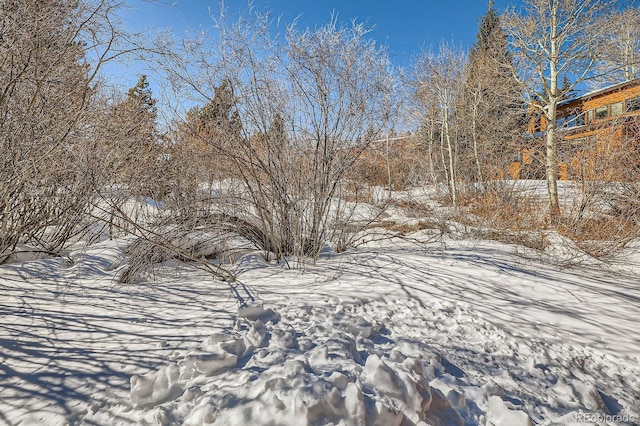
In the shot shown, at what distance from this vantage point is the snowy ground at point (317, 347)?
1.40m

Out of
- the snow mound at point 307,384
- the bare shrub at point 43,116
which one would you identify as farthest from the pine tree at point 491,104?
the bare shrub at point 43,116

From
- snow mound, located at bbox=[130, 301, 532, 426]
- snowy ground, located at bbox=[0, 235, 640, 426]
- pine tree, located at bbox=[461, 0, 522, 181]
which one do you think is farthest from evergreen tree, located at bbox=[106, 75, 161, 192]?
pine tree, located at bbox=[461, 0, 522, 181]

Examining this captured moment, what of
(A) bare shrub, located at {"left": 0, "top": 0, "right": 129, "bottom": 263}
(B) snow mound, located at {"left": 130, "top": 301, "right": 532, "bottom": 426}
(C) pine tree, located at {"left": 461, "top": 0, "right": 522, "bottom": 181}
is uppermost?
(C) pine tree, located at {"left": 461, "top": 0, "right": 522, "bottom": 181}

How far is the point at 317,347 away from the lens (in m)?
1.84

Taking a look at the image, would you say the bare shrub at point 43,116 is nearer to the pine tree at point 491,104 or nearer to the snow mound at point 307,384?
the snow mound at point 307,384

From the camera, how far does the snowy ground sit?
1.40m

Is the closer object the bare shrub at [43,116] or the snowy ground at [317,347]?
the snowy ground at [317,347]

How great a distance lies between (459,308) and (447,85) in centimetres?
1013

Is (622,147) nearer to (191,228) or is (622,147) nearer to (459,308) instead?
(459,308)

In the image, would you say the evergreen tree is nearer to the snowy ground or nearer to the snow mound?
the snowy ground

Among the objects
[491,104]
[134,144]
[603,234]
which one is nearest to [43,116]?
[134,144]

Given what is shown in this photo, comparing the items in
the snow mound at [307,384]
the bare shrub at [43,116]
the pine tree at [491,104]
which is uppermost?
the pine tree at [491,104]

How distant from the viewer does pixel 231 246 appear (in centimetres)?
384

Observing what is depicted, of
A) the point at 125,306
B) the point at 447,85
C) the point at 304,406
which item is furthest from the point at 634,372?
the point at 447,85
